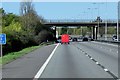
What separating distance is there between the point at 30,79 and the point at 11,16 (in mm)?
103013

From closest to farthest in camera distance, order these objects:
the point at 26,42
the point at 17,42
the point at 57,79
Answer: the point at 57,79 < the point at 17,42 < the point at 26,42

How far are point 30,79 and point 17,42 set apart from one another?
4651 centimetres

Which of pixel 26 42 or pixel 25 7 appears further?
pixel 25 7

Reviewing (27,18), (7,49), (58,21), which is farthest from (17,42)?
→ (58,21)

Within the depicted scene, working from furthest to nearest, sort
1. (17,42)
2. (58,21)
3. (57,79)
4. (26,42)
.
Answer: (58,21)
(26,42)
(17,42)
(57,79)

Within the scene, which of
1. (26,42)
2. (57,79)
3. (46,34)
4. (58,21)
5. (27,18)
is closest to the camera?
(57,79)

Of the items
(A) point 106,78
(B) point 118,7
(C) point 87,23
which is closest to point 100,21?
(C) point 87,23

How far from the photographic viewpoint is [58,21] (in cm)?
13612

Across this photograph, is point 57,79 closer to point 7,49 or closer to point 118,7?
point 7,49

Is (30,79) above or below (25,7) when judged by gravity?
below

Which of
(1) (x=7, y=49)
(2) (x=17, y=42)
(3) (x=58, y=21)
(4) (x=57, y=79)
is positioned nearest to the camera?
(4) (x=57, y=79)

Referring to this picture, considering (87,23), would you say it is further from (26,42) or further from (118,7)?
(26,42)

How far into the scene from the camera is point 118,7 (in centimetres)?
9812

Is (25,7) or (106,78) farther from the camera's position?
(25,7)
